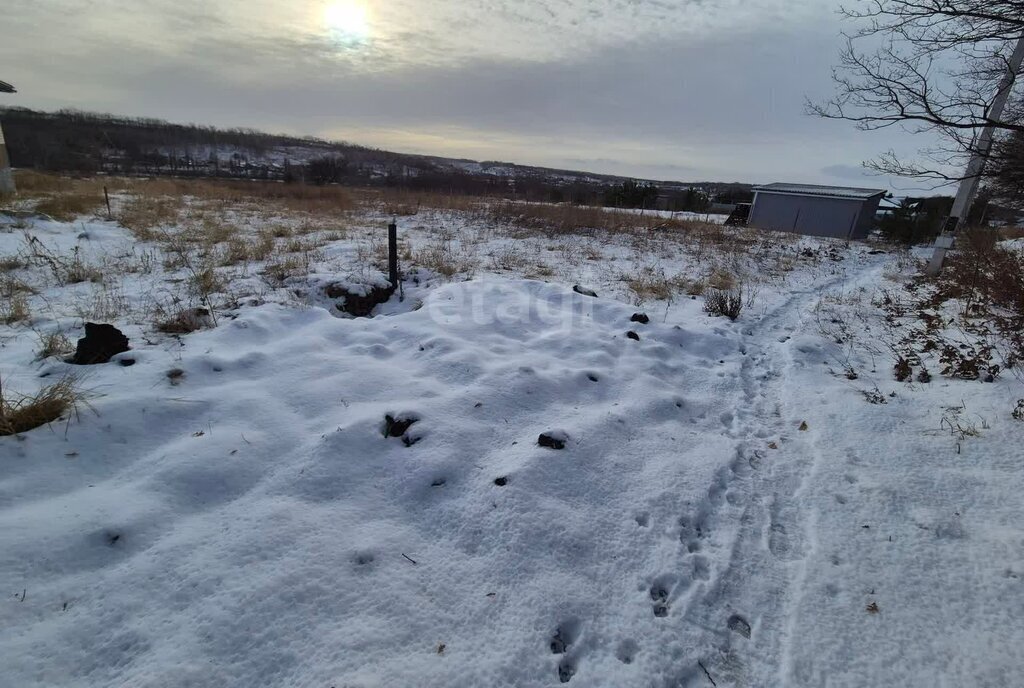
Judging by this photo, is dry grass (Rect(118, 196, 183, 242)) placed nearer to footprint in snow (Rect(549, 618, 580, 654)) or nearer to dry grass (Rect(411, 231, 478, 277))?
dry grass (Rect(411, 231, 478, 277))

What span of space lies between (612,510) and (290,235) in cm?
1232

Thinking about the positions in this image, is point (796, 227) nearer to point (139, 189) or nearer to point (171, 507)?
point (171, 507)

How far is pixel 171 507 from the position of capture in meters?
2.37

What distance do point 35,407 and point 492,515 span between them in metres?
2.96

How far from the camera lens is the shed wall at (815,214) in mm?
25734

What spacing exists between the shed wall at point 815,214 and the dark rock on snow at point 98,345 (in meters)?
30.2

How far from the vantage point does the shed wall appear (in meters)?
25.7

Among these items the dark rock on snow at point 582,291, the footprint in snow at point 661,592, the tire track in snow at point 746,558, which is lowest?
the footprint in snow at point 661,592

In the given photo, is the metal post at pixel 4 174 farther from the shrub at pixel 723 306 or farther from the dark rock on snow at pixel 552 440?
the shrub at pixel 723 306

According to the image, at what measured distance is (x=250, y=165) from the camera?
80.2m

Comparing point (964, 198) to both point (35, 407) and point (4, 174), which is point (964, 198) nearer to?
point (35, 407)

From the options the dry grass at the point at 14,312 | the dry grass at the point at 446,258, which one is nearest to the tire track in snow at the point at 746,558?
the dry grass at the point at 446,258

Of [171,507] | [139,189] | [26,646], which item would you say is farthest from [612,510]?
[139,189]

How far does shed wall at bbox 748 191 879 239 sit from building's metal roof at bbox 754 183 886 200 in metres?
0.25
